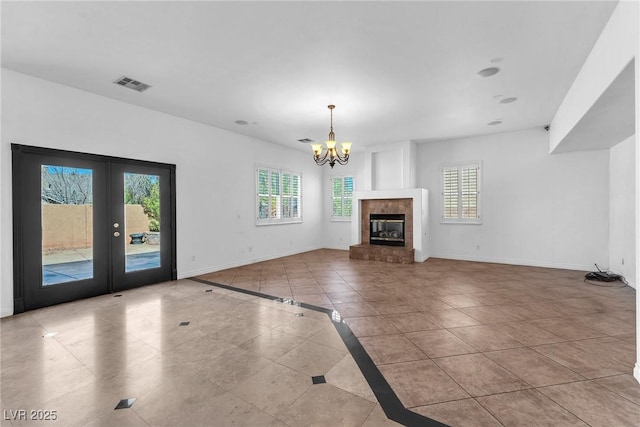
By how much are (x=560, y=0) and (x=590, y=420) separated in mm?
3312

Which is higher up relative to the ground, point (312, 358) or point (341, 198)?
point (341, 198)

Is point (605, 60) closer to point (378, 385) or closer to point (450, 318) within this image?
point (450, 318)

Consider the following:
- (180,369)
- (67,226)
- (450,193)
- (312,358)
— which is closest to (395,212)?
(450,193)

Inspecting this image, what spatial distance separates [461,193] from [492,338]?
16.9ft

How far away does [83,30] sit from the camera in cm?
279

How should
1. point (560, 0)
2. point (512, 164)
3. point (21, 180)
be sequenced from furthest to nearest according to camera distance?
point (512, 164) < point (21, 180) < point (560, 0)

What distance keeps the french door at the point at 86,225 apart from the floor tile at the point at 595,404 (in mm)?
5723

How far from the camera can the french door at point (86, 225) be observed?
3723 mm

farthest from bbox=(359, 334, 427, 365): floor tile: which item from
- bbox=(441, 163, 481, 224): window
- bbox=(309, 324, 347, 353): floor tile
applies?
bbox=(441, 163, 481, 224): window

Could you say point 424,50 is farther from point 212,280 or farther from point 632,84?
point 212,280

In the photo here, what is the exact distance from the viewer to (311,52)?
3182 mm

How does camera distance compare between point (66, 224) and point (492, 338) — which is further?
point (66, 224)

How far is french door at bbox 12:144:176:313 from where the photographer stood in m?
3.72

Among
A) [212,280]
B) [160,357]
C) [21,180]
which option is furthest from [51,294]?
[160,357]
